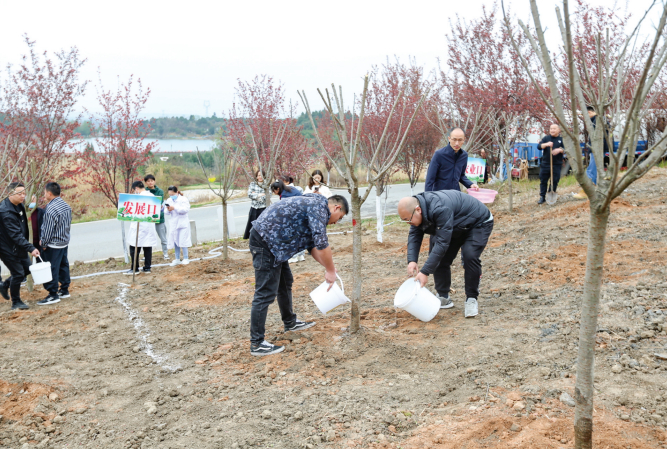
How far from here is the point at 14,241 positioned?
21.2 ft

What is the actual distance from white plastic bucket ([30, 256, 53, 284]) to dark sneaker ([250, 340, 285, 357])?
3647 millimetres

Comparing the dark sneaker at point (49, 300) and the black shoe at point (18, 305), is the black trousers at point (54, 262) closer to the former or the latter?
the dark sneaker at point (49, 300)

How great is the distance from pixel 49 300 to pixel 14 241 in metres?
0.95

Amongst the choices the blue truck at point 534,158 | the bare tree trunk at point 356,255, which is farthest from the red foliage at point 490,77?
the bare tree trunk at point 356,255

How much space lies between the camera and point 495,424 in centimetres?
281

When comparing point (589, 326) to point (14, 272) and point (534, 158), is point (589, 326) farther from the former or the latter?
point (534, 158)

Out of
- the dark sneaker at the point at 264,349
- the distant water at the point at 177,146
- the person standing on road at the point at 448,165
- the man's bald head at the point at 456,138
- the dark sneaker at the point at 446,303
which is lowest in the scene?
the dark sneaker at the point at 264,349

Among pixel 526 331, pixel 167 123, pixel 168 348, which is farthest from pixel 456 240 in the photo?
pixel 167 123

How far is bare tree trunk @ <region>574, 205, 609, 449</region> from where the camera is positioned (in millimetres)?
2047

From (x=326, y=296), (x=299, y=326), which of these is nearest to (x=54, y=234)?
(x=299, y=326)

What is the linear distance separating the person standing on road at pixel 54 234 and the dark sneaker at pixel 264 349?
12.8 feet

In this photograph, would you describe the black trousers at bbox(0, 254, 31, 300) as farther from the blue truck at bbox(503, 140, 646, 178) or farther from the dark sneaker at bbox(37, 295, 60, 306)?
the blue truck at bbox(503, 140, 646, 178)

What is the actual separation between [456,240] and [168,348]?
3.10 meters

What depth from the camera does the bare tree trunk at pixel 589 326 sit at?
2047mm
